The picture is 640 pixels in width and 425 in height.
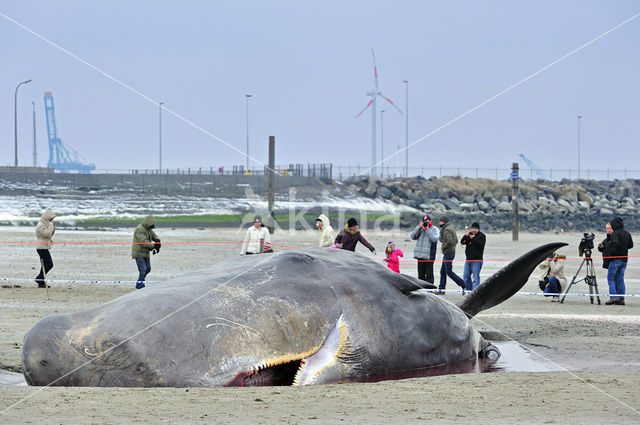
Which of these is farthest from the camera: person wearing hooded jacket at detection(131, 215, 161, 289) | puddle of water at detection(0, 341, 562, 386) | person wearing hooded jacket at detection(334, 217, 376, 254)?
person wearing hooded jacket at detection(131, 215, 161, 289)

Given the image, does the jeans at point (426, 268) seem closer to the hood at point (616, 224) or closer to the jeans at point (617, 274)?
the jeans at point (617, 274)

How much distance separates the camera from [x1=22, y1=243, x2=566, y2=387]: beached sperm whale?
6.82m

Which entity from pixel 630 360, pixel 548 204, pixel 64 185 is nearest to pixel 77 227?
pixel 64 185

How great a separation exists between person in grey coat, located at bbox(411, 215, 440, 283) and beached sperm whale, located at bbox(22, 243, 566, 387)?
9172mm

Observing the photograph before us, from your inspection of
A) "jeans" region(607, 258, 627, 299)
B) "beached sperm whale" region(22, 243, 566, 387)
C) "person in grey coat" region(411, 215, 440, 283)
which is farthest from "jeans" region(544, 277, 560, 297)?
"beached sperm whale" region(22, 243, 566, 387)

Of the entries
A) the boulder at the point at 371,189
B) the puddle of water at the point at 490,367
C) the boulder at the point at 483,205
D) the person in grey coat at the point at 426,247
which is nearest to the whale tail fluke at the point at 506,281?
the puddle of water at the point at 490,367

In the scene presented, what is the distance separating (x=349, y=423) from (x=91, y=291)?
12.8 metres

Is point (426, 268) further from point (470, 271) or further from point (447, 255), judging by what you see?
point (470, 271)

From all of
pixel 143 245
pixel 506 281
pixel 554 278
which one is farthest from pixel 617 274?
pixel 143 245

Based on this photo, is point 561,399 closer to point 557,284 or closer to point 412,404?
point 412,404

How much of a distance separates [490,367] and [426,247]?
900 centimetres

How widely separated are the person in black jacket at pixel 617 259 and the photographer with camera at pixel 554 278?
3.23ft

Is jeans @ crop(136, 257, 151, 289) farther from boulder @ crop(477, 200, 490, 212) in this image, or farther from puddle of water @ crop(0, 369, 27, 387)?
boulder @ crop(477, 200, 490, 212)

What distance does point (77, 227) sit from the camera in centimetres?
4331
